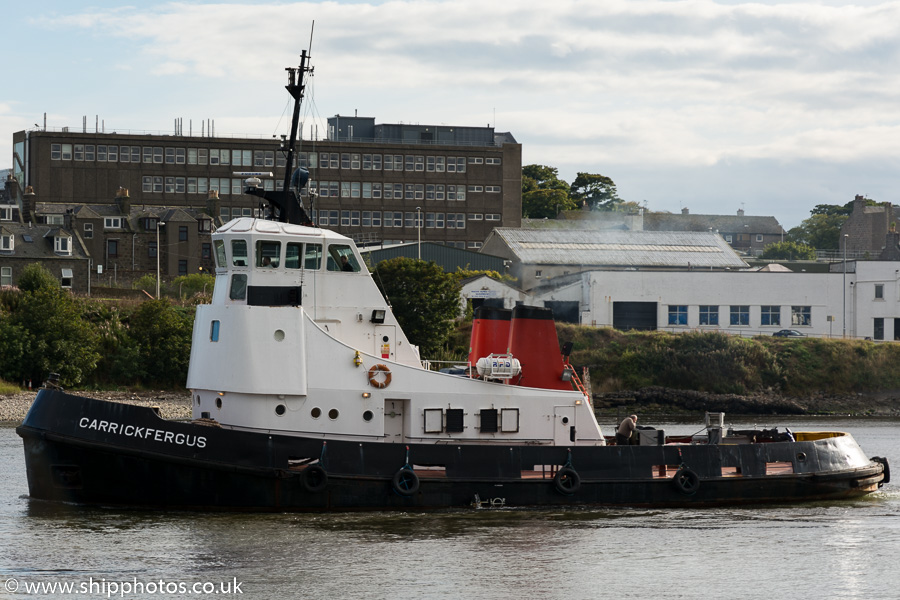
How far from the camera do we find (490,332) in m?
20.1

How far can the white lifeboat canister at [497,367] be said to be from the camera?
1880 centimetres

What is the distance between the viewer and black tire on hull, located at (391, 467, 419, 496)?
58.8ft

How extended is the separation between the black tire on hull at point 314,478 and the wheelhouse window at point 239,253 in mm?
3447

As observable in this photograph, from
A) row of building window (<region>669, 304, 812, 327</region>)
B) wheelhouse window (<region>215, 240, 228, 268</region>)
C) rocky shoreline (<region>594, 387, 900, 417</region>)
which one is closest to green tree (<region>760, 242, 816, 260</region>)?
row of building window (<region>669, 304, 812, 327</region>)

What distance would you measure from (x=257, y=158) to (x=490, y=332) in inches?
2251

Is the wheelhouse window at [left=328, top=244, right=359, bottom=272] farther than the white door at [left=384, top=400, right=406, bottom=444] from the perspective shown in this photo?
Yes

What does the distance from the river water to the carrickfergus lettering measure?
1201 millimetres

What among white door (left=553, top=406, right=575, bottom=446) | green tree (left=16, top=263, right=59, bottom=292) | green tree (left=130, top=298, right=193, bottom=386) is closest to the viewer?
white door (left=553, top=406, right=575, bottom=446)

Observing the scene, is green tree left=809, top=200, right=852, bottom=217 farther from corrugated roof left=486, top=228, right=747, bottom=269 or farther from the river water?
the river water

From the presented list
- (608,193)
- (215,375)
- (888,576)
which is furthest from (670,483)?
(608,193)

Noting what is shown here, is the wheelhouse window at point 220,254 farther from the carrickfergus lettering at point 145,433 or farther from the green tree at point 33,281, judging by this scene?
the green tree at point 33,281

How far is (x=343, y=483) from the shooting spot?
17812 millimetres

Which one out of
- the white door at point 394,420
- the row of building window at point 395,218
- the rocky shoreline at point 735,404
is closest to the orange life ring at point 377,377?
the white door at point 394,420

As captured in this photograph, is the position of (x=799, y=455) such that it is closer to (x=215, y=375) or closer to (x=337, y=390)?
(x=337, y=390)
